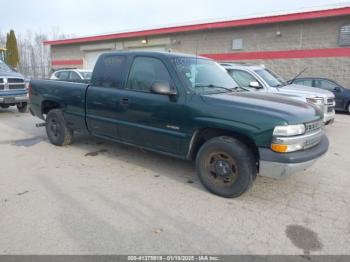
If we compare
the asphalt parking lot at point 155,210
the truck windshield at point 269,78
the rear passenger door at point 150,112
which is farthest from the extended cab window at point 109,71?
the truck windshield at point 269,78

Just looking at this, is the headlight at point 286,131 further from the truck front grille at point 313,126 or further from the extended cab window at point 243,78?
the extended cab window at point 243,78

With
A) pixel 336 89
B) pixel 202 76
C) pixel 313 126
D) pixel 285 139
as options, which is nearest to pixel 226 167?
pixel 285 139

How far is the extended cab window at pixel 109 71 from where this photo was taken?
5.12m

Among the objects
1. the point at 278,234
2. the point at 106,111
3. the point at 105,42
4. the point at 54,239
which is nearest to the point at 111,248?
the point at 54,239

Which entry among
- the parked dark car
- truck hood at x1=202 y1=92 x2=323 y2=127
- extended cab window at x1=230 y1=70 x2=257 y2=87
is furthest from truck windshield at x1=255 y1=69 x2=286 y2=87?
truck hood at x1=202 y1=92 x2=323 y2=127

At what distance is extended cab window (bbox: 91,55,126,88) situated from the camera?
5.12 metres

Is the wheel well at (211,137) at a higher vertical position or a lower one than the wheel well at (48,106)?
lower

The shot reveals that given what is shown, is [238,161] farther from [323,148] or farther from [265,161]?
[323,148]

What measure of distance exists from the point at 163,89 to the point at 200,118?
0.66 metres

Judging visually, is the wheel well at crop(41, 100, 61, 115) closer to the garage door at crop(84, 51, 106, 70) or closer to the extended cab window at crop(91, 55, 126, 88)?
the extended cab window at crop(91, 55, 126, 88)

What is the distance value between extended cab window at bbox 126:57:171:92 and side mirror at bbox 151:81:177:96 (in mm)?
198

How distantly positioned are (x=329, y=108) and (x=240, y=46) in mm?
10960

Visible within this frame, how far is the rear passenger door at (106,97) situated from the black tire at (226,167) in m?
1.67

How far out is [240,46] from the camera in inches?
724
